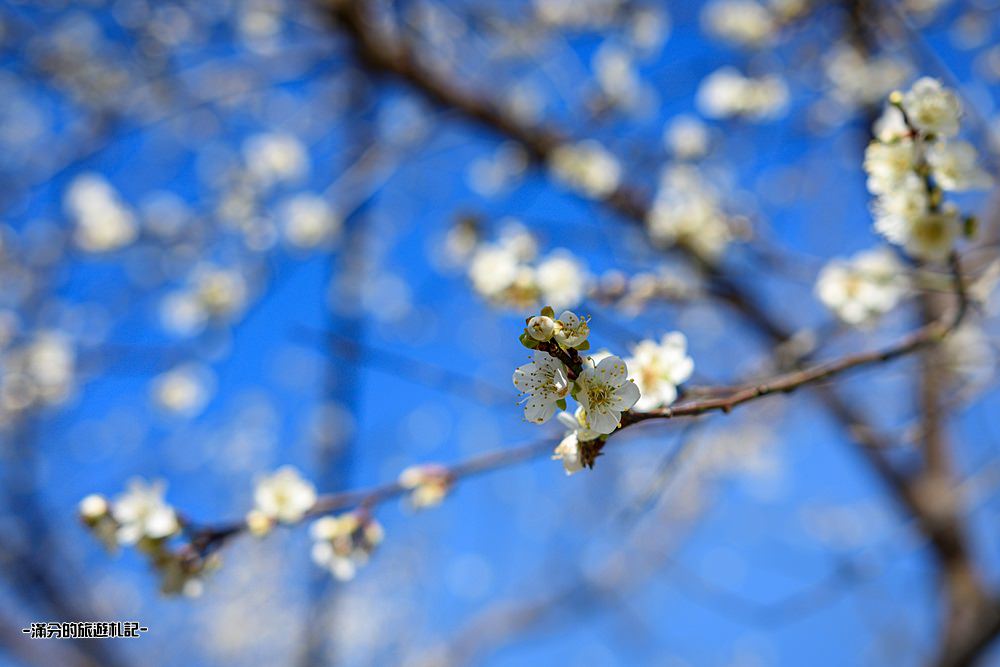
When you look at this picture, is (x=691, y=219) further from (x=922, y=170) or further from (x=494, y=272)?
(x=922, y=170)

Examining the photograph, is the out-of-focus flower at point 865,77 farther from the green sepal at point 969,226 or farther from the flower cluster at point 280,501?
the flower cluster at point 280,501

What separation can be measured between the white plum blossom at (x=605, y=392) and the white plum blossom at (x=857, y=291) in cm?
80

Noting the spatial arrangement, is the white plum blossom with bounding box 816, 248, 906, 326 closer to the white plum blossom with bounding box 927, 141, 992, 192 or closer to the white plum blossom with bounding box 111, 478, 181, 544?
the white plum blossom with bounding box 927, 141, 992, 192

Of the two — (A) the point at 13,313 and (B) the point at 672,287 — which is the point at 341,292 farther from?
(B) the point at 672,287

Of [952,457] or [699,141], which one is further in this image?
[952,457]

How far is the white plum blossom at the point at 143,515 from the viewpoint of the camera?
1.14 meters

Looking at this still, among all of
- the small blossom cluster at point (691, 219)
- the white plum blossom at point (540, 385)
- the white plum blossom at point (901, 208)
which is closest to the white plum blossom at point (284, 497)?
the white plum blossom at point (540, 385)

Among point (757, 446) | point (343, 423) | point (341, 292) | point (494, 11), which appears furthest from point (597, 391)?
point (757, 446)

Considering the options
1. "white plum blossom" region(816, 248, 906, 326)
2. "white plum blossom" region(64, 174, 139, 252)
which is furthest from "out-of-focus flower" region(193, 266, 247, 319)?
"white plum blossom" region(816, 248, 906, 326)

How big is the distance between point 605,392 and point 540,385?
85 millimetres

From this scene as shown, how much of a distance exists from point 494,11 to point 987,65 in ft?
7.35

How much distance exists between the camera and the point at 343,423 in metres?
3.56

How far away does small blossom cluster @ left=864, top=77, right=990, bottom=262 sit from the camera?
0.92m

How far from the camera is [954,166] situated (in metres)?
0.96
